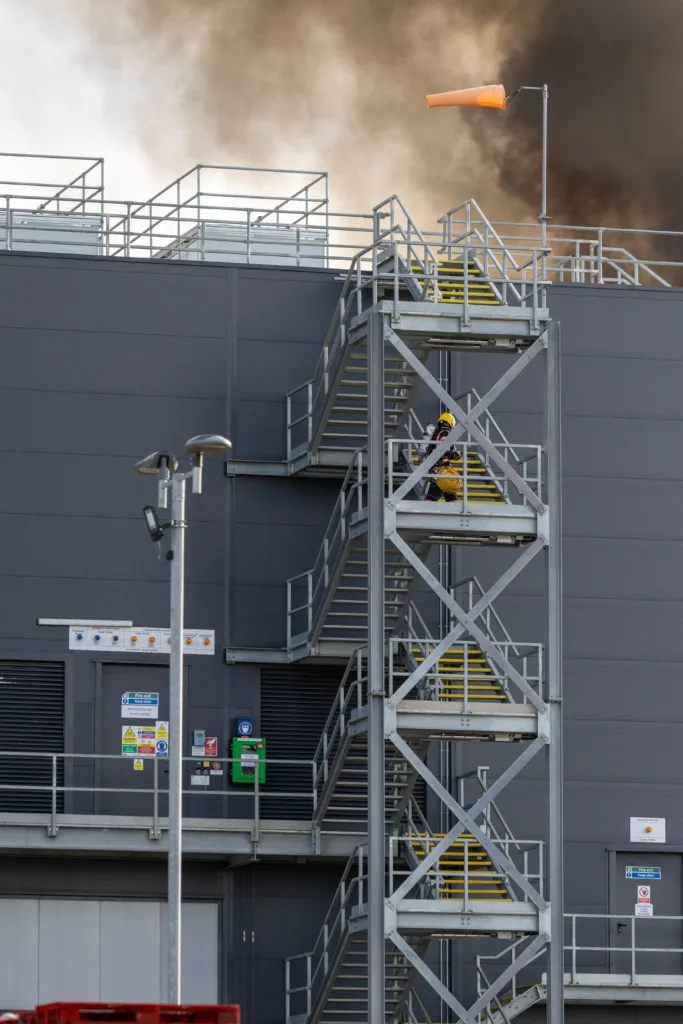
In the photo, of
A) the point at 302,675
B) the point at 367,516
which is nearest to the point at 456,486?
the point at 367,516

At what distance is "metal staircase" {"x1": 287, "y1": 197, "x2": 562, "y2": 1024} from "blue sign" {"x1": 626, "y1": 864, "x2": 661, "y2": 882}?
1.89 m

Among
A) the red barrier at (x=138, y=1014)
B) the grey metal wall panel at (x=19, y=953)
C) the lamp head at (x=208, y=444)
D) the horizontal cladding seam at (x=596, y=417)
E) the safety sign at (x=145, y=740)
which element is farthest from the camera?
the horizontal cladding seam at (x=596, y=417)

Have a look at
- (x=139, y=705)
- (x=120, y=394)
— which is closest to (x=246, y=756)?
(x=139, y=705)

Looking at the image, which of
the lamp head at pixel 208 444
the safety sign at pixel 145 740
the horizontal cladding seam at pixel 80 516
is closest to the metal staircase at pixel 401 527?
the horizontal cladding seam at pixel 80 516

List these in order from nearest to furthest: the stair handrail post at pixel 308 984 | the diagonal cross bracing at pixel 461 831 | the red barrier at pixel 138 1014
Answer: the red barrier at pixel 138 1014
the diagonal cross bracing at pixel 461 831
the stair handrail post at pixel 308 984

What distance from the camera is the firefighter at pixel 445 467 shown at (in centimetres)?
3644

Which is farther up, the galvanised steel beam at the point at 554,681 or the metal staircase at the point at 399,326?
the metal staircase at the point at 399,326

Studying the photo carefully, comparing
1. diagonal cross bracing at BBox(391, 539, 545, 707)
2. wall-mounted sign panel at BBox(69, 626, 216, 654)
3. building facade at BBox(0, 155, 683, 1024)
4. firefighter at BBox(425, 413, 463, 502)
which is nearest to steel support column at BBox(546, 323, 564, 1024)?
diagonal cross bracing at BBox(391, 539, 545, 707)

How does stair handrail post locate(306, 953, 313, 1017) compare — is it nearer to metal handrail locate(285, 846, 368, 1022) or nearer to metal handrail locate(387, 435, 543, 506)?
metal handrail locate(285, 846, 368, 1022)

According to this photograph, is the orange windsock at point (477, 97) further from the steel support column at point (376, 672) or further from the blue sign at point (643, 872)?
the blue sign at point (643, 872)

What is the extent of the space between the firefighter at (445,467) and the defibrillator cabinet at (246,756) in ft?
20.8

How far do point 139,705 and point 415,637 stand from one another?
5234 millimetres

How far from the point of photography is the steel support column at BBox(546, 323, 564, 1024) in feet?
115

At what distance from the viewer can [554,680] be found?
35.5 meters
